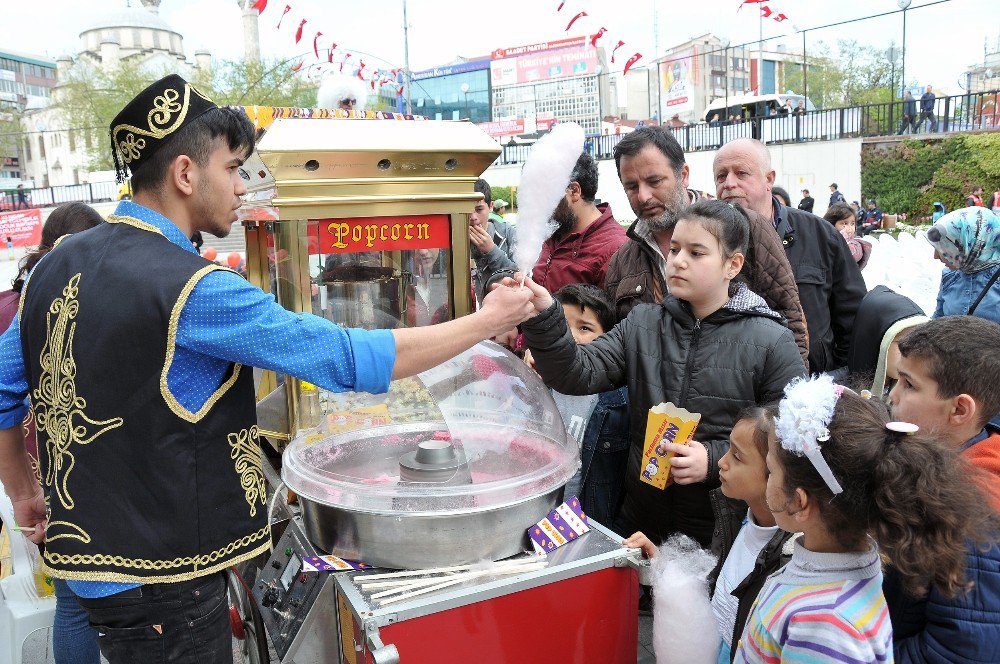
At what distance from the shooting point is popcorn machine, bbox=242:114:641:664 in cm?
146

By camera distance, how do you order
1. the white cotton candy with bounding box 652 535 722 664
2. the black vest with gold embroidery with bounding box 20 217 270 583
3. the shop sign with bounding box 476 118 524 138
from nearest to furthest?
the black vest with gold embroidery with bounding box 20 217 270 583 < the white cotton candy with bounding box 652 535 722 664 < the shop sign with bounding box 476 118 524 138

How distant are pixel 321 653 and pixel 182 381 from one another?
2.23ft

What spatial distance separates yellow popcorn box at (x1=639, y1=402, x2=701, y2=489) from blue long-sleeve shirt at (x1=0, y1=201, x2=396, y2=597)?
79cm

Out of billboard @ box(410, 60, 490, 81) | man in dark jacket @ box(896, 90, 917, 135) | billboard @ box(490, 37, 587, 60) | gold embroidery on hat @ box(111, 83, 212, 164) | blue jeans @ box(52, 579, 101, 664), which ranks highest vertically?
billboard @ box(490, 37, 587, 60)

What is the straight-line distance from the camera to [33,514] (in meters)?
1.88

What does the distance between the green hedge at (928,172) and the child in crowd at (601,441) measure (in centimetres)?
1620

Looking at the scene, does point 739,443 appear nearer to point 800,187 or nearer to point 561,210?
point 561,210

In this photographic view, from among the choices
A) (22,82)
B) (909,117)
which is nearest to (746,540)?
(909,117)

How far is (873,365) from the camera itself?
2658 millimetres

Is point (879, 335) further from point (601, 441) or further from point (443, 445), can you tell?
point (443, 445)

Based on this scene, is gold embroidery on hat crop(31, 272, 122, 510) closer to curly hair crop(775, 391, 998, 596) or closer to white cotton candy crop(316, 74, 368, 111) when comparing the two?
curly hair crop(775, 391, 998, 596)

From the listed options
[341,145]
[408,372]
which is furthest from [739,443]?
[341,145]

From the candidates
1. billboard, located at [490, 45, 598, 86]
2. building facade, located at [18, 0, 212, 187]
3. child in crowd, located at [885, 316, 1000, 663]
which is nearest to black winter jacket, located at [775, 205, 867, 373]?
child in crowd, located at [885, 316, 1000, 663]

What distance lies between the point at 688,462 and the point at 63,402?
144cm
